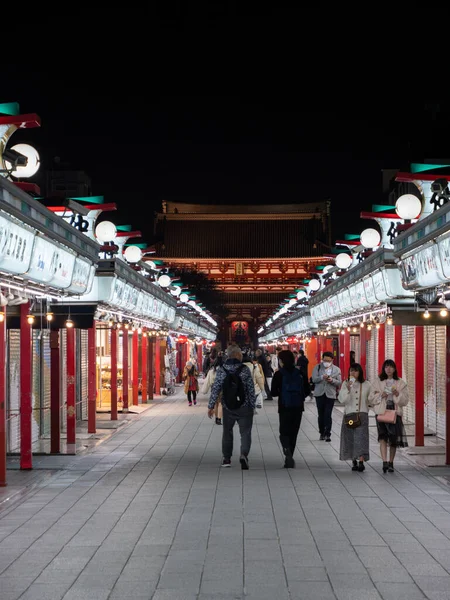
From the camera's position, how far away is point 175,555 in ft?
25.8

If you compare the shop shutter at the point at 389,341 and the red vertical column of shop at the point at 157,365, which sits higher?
the shop shutter at the point at 389,341

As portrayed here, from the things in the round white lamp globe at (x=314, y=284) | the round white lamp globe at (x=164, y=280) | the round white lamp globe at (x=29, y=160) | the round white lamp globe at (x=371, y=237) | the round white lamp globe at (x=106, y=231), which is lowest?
the round white lamp globe at (x=314, y=284)

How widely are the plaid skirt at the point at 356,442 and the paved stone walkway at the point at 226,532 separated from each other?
0.30 metres

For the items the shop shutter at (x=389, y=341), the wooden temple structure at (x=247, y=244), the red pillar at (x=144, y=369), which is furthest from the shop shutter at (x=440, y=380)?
the wooden temple structure at (x=247, y=244)

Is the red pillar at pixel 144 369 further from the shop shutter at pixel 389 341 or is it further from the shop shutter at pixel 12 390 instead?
the shop shutter at pixel 12 390

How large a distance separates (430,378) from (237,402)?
8.50m

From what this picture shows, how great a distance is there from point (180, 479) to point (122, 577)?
5398 mm

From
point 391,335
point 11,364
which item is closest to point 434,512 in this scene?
point 11,364

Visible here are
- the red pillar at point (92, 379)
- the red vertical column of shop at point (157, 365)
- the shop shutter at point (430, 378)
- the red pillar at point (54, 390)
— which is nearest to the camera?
the red pillar at point (54, 390)

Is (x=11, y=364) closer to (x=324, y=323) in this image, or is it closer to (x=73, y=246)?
(x=73, y=246)

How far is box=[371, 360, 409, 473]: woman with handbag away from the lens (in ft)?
Answer: 43.2

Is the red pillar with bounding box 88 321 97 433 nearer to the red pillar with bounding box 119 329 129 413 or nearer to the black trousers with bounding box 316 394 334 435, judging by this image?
the black trousers with bounding box 316 394 334 435

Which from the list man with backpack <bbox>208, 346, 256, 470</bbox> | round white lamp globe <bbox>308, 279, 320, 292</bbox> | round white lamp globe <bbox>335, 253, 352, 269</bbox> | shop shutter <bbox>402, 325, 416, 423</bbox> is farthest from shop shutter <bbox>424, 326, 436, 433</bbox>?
round white lamp globe <bbox>308, 279, 320, 292</bbox>

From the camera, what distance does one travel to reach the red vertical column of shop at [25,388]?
43.3 feet
